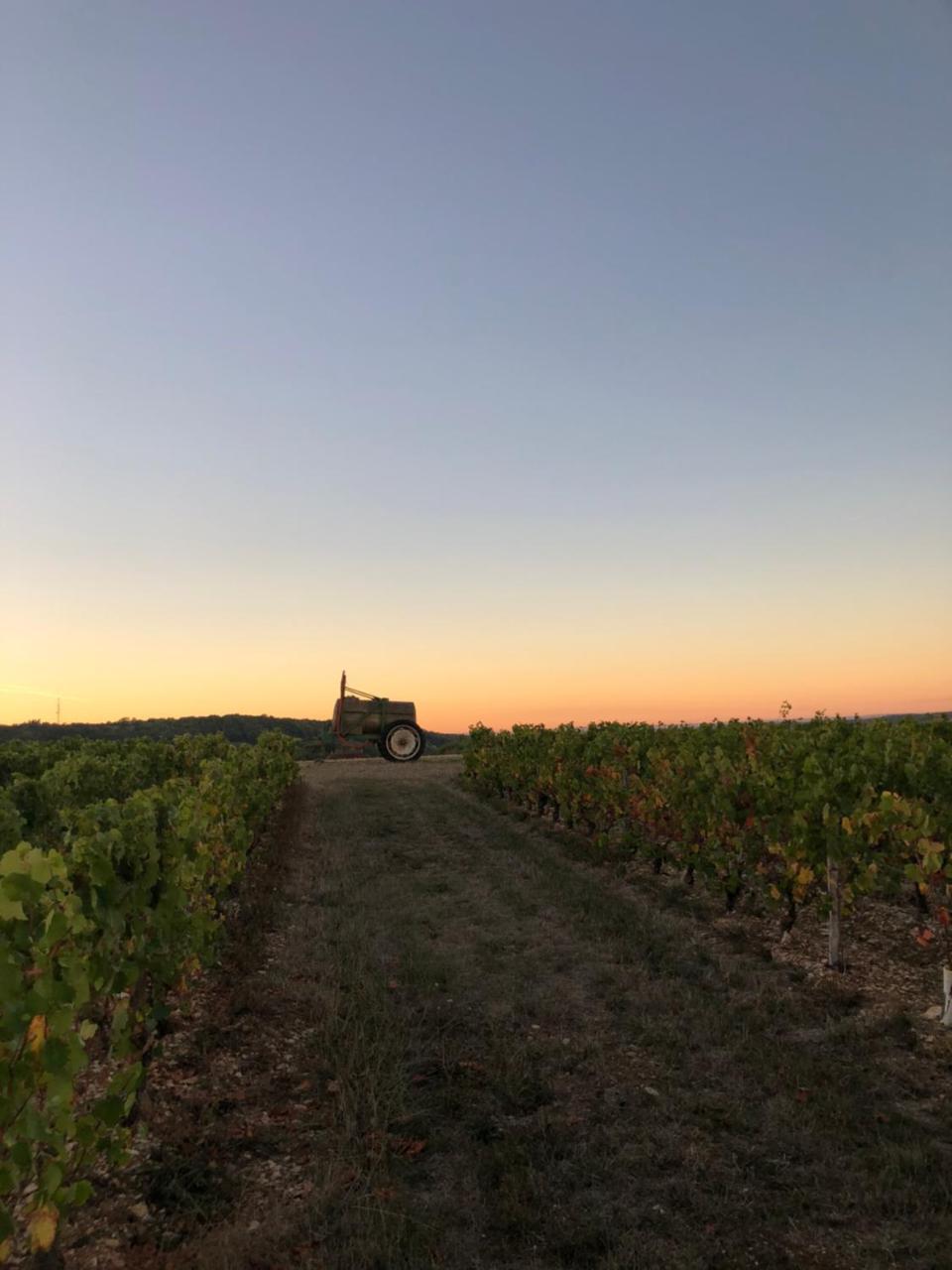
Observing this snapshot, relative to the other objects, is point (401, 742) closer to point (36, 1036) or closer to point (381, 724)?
point (381, 724)

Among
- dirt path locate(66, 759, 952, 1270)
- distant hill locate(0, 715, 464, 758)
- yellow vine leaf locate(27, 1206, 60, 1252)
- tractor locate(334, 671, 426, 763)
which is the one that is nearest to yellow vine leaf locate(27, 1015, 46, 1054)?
yellow vine leaf locate(27, 1206, 60, 1252)

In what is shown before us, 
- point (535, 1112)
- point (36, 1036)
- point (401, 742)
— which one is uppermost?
point (401, 742)

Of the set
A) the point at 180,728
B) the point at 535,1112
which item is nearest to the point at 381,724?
the point at 535,1112

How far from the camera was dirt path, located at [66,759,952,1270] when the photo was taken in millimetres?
3646

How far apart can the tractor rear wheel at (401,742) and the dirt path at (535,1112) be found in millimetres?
19429

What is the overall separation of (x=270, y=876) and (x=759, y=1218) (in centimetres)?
852

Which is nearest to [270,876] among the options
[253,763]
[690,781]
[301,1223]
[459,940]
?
[253,763]

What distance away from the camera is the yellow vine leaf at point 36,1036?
→ 3.17 meters

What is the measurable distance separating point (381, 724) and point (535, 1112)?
2353 centimetres

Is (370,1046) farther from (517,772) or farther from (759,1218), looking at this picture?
(517,772)

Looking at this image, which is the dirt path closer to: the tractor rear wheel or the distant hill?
the tractor rear wheel

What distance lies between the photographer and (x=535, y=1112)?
478 cm

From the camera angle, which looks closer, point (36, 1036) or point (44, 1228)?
point (44, 1228)

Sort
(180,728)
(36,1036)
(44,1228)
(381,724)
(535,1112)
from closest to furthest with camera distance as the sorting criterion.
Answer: (44,1228), (36,1036), (535,1112), (381,724), (180,728)
